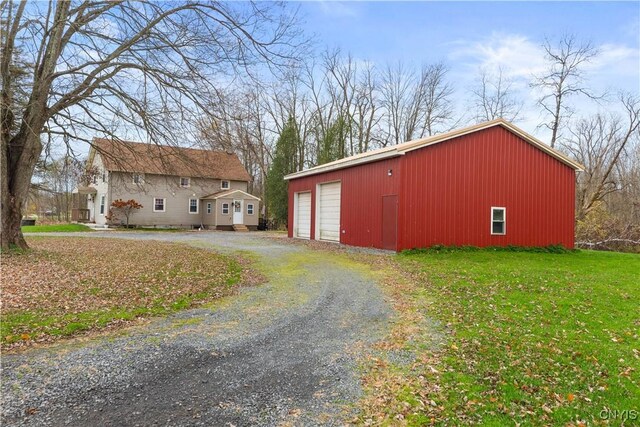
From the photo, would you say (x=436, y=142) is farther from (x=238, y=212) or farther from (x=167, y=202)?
(x=167, y=202)

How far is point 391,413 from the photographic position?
3.29 m

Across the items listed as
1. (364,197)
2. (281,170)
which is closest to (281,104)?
(281,170)

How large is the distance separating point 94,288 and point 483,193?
1324cm

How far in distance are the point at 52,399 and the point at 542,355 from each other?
502 cm

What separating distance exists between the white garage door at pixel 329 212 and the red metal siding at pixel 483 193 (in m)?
4.62

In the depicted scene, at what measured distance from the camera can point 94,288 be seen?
7.39m

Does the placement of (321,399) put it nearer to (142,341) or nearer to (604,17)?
(142,341)

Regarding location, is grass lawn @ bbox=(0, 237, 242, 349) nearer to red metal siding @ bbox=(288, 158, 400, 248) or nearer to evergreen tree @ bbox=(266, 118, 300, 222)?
red metal siding @ bbox=(288, 158, 400, 248)

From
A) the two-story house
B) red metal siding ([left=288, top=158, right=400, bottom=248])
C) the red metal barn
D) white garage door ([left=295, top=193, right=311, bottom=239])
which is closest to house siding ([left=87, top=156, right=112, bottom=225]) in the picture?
the two-story house

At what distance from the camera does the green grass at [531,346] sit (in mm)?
3434

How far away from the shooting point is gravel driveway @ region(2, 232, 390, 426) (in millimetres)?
3158

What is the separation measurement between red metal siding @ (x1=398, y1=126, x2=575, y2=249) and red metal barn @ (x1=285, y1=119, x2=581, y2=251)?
4 cm

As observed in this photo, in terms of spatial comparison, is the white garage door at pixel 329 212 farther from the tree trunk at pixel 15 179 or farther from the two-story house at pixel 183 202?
the tree trunk at pixel 15 179

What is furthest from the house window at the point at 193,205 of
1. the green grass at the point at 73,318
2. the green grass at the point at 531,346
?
the green grass at the point at 73,318
